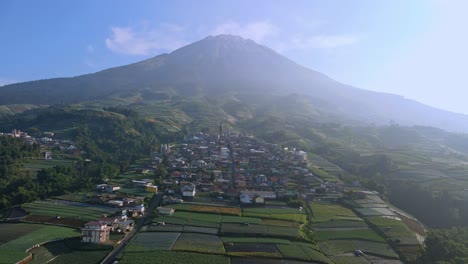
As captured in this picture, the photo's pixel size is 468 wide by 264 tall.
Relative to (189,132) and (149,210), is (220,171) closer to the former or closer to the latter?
(149,210)

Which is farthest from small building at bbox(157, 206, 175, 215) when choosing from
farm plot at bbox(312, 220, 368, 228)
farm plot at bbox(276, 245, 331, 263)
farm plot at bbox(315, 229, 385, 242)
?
farm plot at bbox(315, 229, 385, 242)

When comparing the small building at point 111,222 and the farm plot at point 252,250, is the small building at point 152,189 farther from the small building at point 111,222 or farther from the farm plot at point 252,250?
the farm plot at point 252,250

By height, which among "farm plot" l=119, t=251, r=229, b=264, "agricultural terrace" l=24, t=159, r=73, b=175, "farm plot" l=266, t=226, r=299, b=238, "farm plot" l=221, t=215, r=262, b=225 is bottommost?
"farm plot" l=119, t=251, r=229, b=264

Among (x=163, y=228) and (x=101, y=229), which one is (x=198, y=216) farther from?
(x=101, y=229)

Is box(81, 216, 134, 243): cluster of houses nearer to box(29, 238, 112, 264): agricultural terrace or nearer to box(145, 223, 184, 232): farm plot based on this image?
box(29, 238, 112, 264): agricultural terrace

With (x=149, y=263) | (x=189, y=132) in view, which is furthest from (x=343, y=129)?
(x=149, y=263)

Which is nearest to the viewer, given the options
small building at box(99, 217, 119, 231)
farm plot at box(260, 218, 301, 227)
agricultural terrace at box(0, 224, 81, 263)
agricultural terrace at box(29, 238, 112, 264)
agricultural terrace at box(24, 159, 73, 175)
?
agricultural terrace at box(0, 224, 81, 263)
